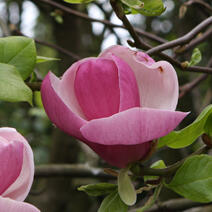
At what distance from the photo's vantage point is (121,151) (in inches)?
17.6

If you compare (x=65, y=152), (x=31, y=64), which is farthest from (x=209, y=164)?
(x=65, y=152)

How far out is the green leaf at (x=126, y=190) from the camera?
0.44 meters

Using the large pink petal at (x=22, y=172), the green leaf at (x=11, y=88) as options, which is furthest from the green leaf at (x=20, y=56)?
the large pink petal at (x=22, y=172)

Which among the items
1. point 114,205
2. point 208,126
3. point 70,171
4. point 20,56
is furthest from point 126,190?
point 70,171

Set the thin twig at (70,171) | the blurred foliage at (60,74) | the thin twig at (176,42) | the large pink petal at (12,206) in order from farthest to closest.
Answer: the blurred foliage at (60,74)
the thin twig at (70,171)
the thin twig at (176,42)
the large pink petal at (12,206)

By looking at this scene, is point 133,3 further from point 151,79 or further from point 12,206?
point 12,206

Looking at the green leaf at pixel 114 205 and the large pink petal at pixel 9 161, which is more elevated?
the large pink petal at pixel 9 161

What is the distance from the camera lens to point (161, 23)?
355 cm

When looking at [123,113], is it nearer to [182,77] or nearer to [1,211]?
[1,211]

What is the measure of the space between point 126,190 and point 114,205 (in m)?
0.03

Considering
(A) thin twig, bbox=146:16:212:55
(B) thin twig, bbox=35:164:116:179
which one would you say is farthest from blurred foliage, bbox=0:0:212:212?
(A) thin twig, bbox=146:16:212:55

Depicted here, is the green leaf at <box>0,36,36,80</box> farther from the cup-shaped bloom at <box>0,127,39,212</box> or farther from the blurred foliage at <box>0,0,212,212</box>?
the blurred foliage at <box>0,0,212,212</box>

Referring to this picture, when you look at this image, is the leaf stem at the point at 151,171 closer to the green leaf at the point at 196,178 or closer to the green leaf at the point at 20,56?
the green leaf at the point at 196,178

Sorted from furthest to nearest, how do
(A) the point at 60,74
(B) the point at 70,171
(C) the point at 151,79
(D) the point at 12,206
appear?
(A) the point at 60,74 < (B) the point at 70,171 < (C) the point at 151,79 < (D) the point at 12,206
